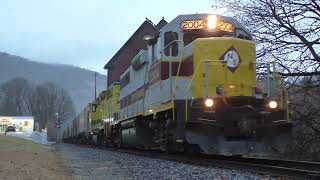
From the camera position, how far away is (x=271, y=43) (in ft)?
60.2

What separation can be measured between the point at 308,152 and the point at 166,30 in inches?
292

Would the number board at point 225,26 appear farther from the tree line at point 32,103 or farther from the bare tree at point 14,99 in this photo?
the bare tree at point 14,99

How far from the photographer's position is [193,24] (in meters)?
13.3

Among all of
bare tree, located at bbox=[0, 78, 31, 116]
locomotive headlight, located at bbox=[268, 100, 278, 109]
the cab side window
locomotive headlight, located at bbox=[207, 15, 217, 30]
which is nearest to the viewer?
locomotive headlight, located at bbox=[268, 100, 278, 109]

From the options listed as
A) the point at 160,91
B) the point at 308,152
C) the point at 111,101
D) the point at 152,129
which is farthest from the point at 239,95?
the point at 111,101

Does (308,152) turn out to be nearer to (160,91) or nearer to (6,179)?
(160,91)

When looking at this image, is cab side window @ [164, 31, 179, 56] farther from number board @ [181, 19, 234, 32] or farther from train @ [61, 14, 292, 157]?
number board @ [181, 19, 234, 32]

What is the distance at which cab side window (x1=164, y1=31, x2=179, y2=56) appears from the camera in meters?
13.3

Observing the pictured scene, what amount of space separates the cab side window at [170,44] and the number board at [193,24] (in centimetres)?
34

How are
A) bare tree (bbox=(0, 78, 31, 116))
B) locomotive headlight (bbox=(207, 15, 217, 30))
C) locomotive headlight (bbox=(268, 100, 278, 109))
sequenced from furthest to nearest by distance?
bare tree (bbox=(0, 78, 31, 116)) → locomotive headlight (bbox=(207, 15, 217, 30)) → locomotive headlight (bbox=(268, 100, 278, 109))

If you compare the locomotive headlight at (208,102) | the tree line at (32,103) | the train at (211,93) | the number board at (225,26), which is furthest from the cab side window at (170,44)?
the tree line at (32,103)

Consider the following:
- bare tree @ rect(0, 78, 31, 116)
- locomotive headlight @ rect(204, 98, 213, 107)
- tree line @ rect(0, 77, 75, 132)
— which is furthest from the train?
bare tree @ rect(0, 78, 31, 116)

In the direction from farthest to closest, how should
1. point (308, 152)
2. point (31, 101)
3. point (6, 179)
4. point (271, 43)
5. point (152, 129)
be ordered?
point (31, 101) < point (271, 43) < point (308, 152) < point (152, 129) < point (6, 179)

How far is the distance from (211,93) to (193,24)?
7.22ft
